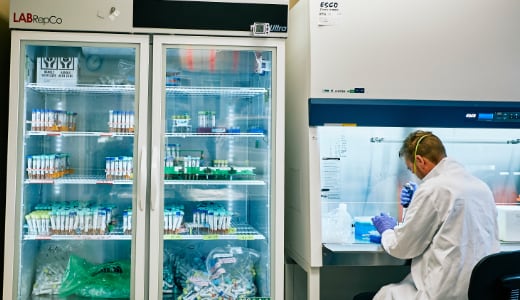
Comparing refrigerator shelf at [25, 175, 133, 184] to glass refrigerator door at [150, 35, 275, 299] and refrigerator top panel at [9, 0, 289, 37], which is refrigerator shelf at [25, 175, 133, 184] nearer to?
glass refrigerator door at [150, 35, 275, 299]

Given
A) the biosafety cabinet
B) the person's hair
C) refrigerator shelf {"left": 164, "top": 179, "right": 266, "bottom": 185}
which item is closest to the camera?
the person's hair

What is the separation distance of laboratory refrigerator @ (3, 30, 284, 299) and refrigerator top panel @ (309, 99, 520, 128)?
319 millimetres

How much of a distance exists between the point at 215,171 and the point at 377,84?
1224 mm

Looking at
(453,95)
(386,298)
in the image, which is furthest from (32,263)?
(453,95)

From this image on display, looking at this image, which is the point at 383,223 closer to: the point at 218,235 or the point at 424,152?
the point at 424,152

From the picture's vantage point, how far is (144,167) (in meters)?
2.61

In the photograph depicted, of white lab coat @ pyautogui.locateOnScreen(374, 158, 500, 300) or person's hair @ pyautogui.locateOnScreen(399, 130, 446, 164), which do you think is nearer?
white lab coat @ pyautogui.locateOnScreen(374, 158, 500, 300)

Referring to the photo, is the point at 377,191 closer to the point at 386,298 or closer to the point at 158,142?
the point at 386,298

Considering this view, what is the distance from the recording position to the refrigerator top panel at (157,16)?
2598 mm

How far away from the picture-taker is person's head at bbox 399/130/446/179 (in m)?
2.49

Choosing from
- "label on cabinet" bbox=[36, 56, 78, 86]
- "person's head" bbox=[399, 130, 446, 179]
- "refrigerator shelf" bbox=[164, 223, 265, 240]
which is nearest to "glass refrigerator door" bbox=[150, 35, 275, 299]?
"refrigerator shelf" bbox=[164, 223, 265, 240]

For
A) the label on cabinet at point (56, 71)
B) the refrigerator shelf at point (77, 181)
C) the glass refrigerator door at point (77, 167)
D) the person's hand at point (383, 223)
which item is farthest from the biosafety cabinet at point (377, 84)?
the label on cabinet at point (56, 71)

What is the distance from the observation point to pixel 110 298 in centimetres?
289

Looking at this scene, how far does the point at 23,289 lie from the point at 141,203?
102 cm
